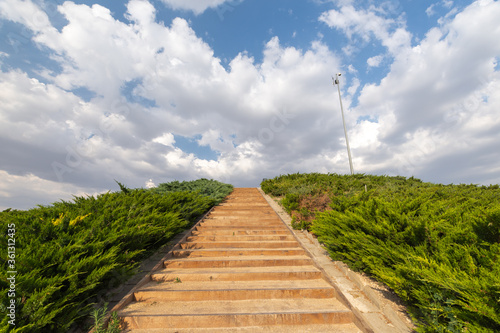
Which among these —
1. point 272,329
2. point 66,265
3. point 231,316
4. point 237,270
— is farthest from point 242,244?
point 66,265

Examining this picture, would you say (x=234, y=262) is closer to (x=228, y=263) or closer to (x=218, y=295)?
(x=228, y=263)

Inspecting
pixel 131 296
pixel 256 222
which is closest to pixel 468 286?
pixel 131 296

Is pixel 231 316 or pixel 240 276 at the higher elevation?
pixel 240 276

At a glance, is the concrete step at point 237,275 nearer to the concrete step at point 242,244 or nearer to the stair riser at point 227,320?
the stair riser at point 227,320

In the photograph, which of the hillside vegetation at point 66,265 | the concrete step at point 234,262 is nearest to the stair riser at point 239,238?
the hillside vegetation at point 66,265

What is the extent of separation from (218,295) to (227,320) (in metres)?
0.61

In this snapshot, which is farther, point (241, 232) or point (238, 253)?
point (241, 232)

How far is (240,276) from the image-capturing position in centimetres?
407

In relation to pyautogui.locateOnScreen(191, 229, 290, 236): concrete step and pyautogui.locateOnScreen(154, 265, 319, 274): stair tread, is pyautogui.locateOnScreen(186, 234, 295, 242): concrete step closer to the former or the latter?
pyautogui.locateOnScreen(191, 229, 290, 236): concrete step

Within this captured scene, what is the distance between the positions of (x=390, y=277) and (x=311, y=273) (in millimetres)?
1581

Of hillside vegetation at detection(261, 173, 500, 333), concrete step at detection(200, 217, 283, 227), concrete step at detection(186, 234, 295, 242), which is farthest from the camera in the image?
concrete step at detection(200, 217, 283, 227)

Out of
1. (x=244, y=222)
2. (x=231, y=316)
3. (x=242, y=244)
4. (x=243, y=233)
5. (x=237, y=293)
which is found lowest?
(x=231, y=316)

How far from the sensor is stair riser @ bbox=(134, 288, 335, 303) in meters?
3.49

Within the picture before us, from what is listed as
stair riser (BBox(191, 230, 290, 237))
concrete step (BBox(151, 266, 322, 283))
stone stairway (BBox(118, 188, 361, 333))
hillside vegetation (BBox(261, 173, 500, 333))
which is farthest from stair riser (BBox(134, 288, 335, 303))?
stair riser (BBox(191, 230, 290, 237))
